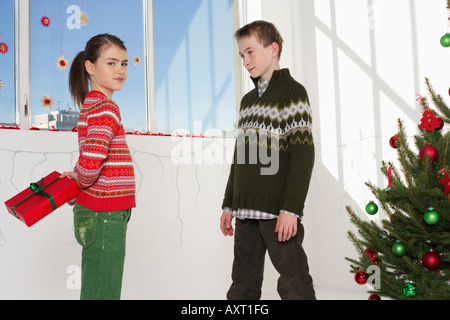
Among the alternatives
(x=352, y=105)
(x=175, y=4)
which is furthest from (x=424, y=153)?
(x=175, y=4)

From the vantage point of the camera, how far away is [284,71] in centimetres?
148

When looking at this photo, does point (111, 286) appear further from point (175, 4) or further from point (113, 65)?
point (175, 4)

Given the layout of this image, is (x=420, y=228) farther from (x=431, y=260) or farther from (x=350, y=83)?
(x=350, y=83)

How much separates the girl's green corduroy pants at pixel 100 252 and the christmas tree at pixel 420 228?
822mm

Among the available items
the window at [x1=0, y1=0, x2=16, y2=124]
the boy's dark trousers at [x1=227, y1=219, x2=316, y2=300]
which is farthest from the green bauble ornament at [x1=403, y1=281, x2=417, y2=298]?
the window at [x1=0, y1=0, x2=16, y2=124]

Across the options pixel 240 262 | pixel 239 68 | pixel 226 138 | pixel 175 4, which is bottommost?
pixel 240 262

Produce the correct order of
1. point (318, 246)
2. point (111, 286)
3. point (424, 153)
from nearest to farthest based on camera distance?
point (111, 286) → point (424, 153) → point (318, 246)

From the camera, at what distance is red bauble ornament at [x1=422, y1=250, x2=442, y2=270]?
1.33 meters

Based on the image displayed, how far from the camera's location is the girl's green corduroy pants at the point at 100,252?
1.28 m

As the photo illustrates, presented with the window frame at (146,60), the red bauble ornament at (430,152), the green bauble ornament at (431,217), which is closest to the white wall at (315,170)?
Result: the window frame at (146,60)

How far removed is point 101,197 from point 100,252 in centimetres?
16

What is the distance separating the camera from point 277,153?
1.38 m

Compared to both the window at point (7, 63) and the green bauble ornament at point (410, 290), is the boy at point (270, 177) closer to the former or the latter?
the green bauble ornament at point (410, 290)
